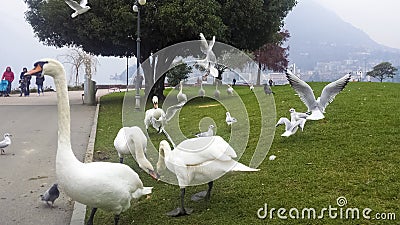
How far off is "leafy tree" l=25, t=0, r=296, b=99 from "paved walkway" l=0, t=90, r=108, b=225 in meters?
4.57

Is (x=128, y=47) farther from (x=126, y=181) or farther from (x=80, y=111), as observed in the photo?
(x=126, y=181)

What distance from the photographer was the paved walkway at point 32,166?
5.70 meters

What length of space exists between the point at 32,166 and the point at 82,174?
4.62 m

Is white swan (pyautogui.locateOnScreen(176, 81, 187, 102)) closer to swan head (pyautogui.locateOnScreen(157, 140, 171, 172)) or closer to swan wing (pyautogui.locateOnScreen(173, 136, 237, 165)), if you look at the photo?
swan head (pyautogui.locateOnScreen(157, 140, 171, 172))

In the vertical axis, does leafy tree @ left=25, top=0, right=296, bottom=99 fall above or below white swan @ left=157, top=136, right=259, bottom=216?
above

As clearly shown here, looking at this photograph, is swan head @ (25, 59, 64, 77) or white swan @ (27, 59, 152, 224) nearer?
white swan @ (27, 59, 152, 224)

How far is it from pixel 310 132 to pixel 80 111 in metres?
11.9

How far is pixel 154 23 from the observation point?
62.7 feet

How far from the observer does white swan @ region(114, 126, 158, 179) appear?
18.3ft

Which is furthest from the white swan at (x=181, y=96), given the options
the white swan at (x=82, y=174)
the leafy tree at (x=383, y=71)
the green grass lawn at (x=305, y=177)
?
the leafy tree at (x=383, y=71)

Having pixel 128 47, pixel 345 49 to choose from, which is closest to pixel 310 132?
pixel 128 47

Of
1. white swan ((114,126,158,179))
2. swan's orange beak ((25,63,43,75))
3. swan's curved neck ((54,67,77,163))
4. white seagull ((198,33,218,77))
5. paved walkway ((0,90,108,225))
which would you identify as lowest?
paved walkway ((0,90,108,225))

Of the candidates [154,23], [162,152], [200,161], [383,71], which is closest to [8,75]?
[154,23]

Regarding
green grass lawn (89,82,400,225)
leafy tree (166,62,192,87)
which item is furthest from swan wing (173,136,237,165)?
leafy tree (166,62,192,87)
